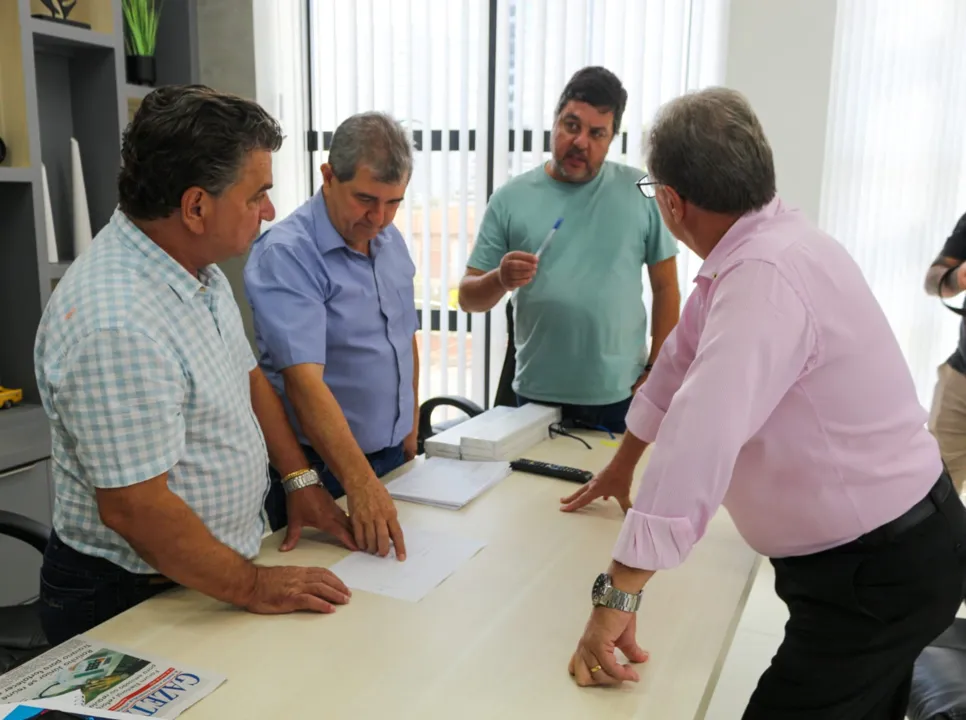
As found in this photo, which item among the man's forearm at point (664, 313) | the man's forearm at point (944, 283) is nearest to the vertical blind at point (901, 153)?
the man's forearm at point (944, 283)

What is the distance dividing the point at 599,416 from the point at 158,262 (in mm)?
1457

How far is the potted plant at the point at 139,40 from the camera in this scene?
3420mm

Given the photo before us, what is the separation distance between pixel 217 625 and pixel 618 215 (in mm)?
1580

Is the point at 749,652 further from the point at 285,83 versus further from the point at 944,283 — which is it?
the point at 285,83

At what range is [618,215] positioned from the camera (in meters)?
2.38

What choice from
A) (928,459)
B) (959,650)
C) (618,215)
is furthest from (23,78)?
(959,650)

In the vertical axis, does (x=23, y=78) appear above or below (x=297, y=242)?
above

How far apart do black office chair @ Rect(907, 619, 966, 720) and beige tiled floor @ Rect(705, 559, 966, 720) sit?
77 centimetres

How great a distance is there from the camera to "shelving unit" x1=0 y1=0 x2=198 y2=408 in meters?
2.85

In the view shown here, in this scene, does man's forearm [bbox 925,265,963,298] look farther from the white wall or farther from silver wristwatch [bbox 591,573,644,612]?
silver wristwatch [bbox 591,573,644,612]

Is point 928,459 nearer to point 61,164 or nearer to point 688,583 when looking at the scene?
point 688,583

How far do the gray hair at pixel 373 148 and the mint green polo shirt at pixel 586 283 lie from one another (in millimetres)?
692

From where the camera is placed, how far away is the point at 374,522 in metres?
1.57

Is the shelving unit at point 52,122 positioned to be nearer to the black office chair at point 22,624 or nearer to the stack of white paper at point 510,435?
the black office chair at point 22,624
